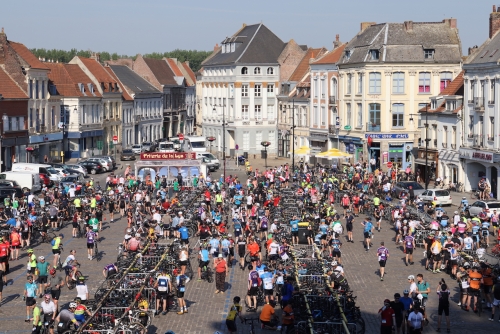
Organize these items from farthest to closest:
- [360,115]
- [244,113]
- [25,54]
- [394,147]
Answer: [244,113] → [25,54] → [360,115] → [394,147]

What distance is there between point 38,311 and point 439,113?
44812 mm

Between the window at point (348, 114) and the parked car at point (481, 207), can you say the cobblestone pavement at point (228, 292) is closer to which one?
the parked car at point (481, 207)

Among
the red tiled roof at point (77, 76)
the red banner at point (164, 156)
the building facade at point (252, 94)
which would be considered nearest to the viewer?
the red banner at point (164, 156)

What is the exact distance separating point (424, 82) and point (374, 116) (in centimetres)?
495

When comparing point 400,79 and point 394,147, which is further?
point 400,79

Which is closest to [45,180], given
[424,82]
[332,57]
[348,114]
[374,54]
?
[348,114]

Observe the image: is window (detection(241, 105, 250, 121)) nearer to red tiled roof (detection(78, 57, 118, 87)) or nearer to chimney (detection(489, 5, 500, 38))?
red tiled roof (detection(78, 57, 118, 87))

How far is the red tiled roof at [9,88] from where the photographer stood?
71062mm

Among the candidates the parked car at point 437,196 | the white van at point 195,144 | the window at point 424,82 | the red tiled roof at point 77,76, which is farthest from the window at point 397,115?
the red tiled roof at point 77,76

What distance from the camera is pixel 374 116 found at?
239 feet

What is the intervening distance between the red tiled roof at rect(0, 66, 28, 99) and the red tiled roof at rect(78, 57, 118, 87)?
18.8 m

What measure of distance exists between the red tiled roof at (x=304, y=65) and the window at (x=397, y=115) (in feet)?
66.0

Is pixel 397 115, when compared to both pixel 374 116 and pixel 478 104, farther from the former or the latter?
pixel 478 104

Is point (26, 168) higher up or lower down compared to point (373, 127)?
lower down
